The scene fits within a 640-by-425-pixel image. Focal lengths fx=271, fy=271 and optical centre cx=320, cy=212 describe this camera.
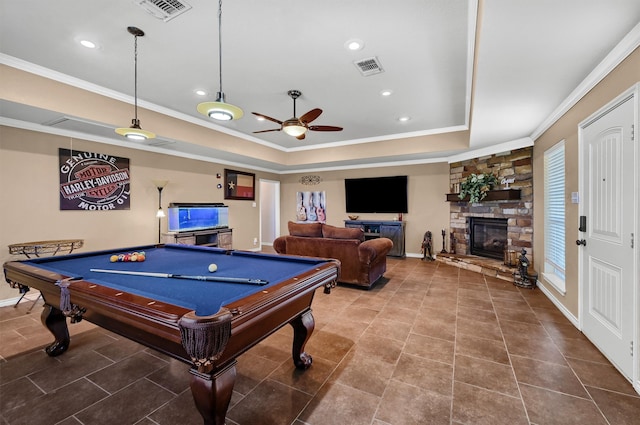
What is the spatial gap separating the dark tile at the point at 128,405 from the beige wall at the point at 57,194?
10.6ft

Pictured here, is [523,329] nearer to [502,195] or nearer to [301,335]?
[301,335]

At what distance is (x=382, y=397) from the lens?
1.83 meters

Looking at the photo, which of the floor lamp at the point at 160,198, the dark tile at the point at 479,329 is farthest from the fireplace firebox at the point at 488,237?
the floor lamp at the point at 160,198

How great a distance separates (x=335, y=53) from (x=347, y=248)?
259 cm

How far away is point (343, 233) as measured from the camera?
4238 millimetres

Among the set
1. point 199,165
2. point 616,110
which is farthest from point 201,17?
point 199,165

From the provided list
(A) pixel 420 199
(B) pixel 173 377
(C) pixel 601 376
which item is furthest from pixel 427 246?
(B) pixel 173 377

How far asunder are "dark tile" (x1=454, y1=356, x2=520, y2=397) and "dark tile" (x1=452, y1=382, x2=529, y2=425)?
70 millimetres

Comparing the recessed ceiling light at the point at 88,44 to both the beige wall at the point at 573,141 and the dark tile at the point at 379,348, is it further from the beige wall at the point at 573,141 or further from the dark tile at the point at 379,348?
the beige wall at the point at 573,141

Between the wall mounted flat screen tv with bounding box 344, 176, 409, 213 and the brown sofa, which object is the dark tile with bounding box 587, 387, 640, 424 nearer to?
the brown sofa

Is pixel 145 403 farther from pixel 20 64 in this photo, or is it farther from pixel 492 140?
pixel 492 140

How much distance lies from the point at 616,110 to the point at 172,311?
3.41 metres

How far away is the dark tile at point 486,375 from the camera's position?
1.92 metres

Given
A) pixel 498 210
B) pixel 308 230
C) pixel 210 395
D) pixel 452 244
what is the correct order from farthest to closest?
pixel 452 244, pixel 498 210, pixel 308 230, pixel 210 395
